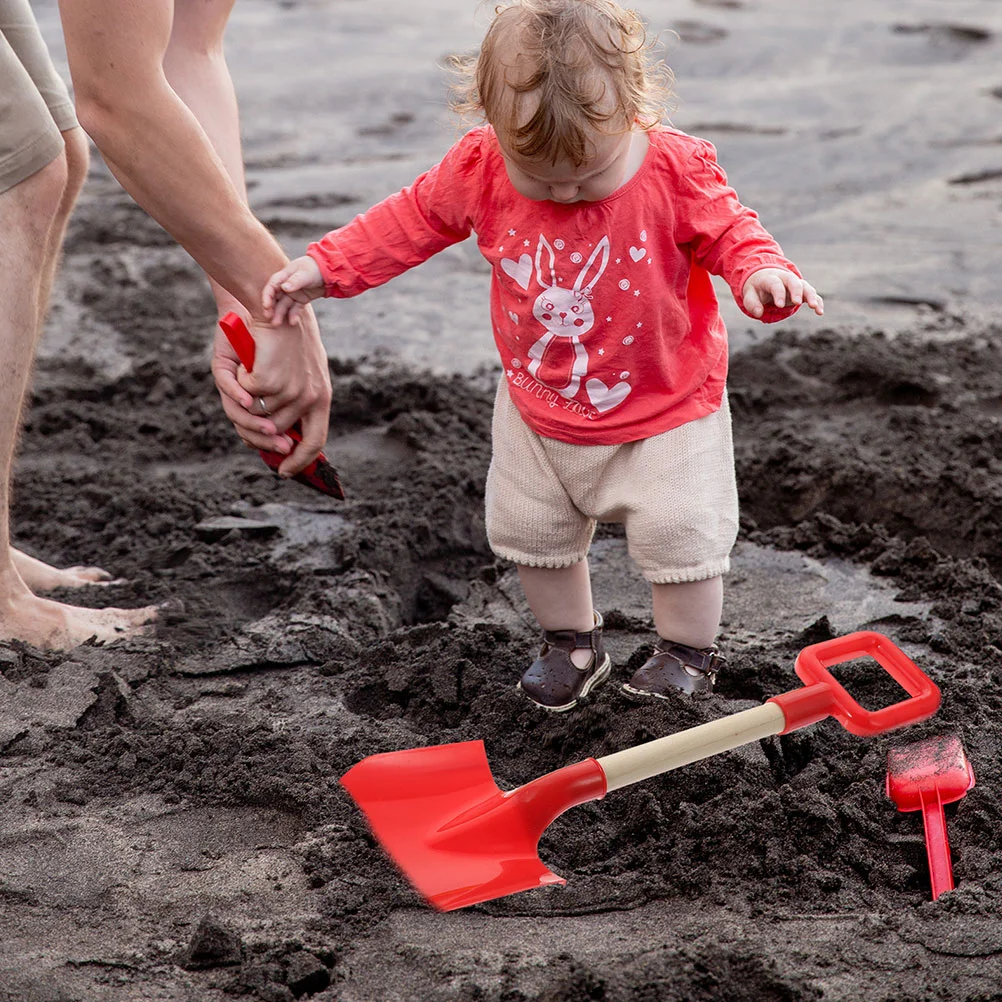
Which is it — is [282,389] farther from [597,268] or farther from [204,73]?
[204,73]

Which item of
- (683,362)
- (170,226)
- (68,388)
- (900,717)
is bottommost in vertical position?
(68,388)

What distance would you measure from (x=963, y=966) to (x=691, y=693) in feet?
2.25

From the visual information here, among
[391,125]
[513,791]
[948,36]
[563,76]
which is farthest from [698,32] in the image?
[513,791]

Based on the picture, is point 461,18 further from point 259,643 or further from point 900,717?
point 900,717

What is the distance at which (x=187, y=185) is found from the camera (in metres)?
2.20

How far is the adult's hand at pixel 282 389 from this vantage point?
2.26 metres

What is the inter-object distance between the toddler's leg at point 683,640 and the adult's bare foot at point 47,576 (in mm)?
1293

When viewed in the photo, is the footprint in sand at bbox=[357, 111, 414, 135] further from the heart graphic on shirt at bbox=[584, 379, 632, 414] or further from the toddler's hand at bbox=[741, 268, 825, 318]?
the toddler's hand at bbox=[741, 268, 825, 318]

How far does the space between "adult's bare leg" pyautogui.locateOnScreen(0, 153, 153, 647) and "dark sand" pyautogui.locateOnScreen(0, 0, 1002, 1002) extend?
0.30 ft

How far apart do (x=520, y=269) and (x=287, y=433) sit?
62cm

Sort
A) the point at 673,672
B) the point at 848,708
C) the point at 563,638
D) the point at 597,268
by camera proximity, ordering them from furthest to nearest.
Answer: the point at 563,638, the point at 673,672, the point at 597,268, the point at 848,708

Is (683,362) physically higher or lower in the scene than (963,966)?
higher

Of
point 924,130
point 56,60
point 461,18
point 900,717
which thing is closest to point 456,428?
point 900,717

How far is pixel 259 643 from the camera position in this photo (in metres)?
2.53
